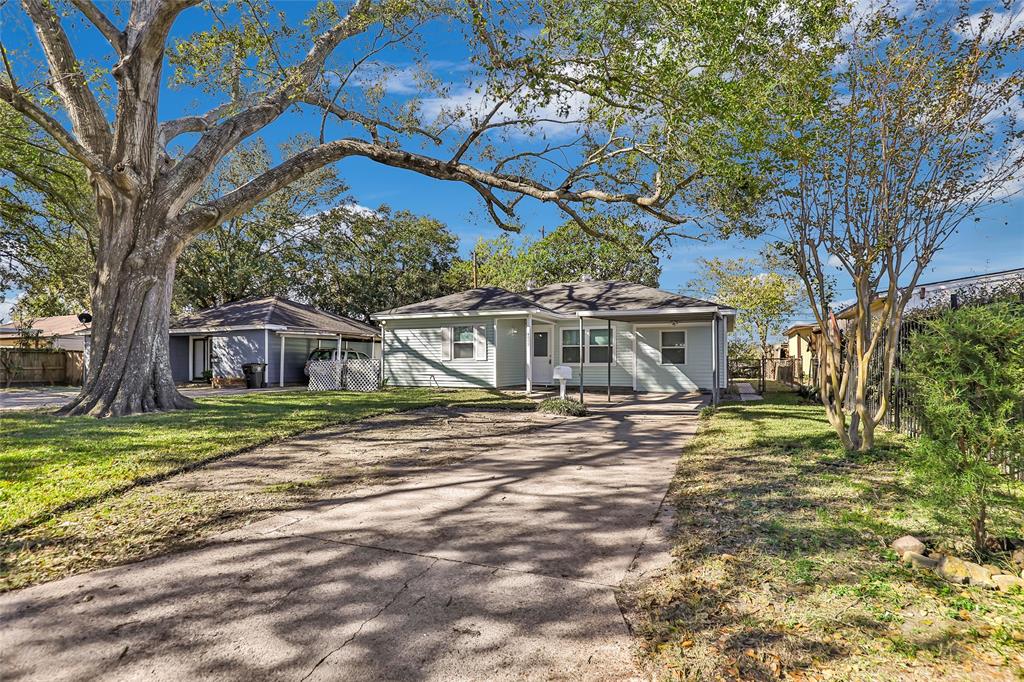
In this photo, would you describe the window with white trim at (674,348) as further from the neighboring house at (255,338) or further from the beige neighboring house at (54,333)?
the beige neighboring house at (54,333)

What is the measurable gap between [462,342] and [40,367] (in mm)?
18657

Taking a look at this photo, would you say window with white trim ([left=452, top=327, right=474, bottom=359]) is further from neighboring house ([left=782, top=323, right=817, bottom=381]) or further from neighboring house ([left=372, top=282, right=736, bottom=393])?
neighboring house ([left=782, top=323, right=817, bottom=381])

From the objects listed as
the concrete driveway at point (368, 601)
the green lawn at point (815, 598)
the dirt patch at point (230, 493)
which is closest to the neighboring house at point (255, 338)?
the dirt patch at point (230, 493)

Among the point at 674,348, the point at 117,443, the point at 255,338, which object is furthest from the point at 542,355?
the point at 117,443

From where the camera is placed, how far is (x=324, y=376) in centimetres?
2012

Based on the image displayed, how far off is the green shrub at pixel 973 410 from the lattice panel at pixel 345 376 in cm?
1805

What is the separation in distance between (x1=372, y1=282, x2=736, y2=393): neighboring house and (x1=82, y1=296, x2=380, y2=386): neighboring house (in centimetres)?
454

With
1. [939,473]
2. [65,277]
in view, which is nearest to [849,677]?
[939,473]

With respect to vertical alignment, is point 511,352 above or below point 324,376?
above

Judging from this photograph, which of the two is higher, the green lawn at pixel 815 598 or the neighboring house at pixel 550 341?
the neighboring house at pixel 550 341

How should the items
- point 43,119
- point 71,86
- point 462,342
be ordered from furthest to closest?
point 462,342 → point 71,86 → point 43,119

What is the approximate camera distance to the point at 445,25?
10711 mm

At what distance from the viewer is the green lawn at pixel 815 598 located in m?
2.57

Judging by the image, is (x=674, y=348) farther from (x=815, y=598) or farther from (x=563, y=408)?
(x=815, y=598)
